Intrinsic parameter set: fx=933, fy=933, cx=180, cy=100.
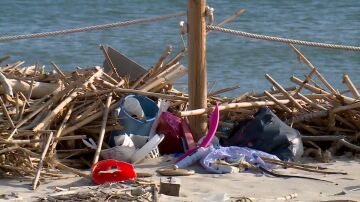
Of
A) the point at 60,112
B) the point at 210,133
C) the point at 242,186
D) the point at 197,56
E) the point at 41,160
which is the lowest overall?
the point at 242,186

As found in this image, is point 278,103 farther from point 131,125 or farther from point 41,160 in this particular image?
point 41,160

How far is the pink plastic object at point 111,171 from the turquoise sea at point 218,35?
5.87m

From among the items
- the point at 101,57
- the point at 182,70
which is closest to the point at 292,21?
the point at 101,57

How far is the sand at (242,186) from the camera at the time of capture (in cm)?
594

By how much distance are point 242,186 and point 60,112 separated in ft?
5.28

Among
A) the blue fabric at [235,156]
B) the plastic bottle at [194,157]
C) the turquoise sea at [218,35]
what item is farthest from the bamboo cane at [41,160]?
the turquoise sea at [218,35]

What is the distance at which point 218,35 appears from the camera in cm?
1816

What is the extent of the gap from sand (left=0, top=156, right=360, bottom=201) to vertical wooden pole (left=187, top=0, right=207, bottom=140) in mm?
545

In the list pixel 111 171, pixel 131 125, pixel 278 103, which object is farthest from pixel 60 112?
pixel 278 103

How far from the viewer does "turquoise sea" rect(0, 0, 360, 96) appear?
1525cm

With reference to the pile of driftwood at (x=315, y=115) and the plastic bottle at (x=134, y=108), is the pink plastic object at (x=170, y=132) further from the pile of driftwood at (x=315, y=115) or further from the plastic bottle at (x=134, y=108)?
the pile of driftwood at (x=315, y=115)

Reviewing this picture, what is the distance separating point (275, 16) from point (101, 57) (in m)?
6.91

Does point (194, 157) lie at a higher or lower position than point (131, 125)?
Result: lower

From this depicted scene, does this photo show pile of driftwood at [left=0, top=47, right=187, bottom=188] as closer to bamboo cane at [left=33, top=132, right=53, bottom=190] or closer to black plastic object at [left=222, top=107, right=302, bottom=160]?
bamboo cane at [left=33, top=132, right=53, bottom=190]
